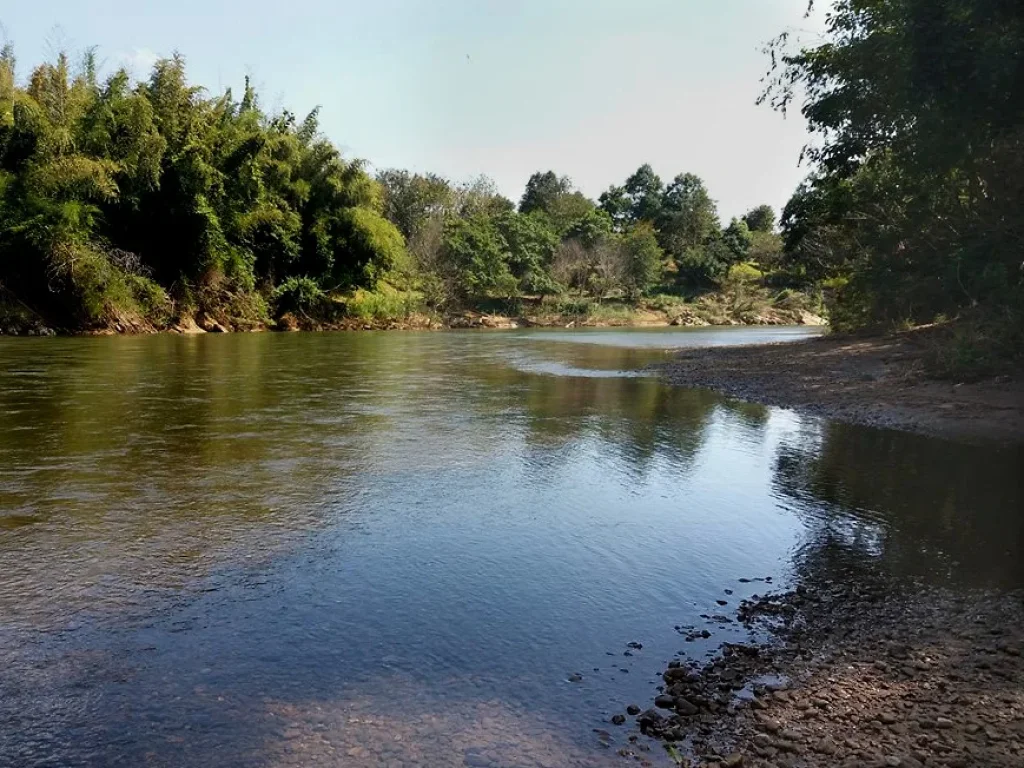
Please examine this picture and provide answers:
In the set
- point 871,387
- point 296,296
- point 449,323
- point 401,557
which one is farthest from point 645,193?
point 401,557

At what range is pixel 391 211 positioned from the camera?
224 ft

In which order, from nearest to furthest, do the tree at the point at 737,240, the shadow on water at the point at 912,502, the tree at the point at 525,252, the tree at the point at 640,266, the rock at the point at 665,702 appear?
the rock at the point at 665,702 < the shadow on water at the point at 912,502 < the tree at the point at 525,252 < the tree at the point at 640,266 < the tree at the point at 737,240

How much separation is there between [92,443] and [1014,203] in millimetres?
16737

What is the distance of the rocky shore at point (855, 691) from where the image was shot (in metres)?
3.58

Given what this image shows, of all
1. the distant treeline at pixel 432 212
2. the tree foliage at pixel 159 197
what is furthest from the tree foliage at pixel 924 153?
the tree foliage at pixel 159 197

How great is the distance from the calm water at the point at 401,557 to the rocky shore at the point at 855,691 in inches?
11.7

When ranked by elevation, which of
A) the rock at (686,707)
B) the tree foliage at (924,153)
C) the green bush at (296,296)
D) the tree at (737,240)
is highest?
the tree at (737,240)

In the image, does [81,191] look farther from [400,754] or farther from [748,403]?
[400,754]

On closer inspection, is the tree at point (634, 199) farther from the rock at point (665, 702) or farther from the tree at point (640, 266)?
the rock at point (665, 702)

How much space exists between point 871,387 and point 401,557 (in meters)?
14.5

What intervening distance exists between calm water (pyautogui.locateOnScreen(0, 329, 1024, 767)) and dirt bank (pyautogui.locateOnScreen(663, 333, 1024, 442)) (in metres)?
1.42

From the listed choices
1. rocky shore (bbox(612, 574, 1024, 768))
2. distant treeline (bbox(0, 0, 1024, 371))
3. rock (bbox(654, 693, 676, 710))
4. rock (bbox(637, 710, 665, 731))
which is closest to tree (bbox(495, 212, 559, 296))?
distant treeline (bbox(0, 0, 1024, 371))

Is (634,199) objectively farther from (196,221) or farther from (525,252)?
(196,221)

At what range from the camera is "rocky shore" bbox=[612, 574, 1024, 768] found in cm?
358
